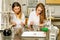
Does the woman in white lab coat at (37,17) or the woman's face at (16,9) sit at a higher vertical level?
the woman's face at (16,9)

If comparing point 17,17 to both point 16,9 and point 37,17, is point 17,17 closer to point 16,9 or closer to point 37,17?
point 16,9

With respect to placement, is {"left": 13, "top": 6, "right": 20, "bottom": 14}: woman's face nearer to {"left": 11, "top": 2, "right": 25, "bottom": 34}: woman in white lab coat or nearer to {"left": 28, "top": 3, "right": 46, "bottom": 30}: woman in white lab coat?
{"left": 11, "top": 2, "right": 25, "bottom": 34}: woman in white lab coat

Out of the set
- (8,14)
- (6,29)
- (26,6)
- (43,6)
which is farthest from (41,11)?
(6,29)

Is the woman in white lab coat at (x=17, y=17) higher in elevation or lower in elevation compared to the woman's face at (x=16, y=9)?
lower

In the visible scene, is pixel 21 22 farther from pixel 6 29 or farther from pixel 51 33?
pixel 51 33

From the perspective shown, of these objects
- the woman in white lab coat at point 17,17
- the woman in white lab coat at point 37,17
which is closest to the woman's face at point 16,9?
the woman in white lab coat at point 17,17

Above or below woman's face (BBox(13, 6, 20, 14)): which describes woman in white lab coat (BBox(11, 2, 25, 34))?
below

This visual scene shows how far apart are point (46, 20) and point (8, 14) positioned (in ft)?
1.18

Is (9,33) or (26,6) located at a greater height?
(26,6)

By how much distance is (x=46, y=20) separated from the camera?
1721mm

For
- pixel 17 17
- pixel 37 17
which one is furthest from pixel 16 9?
pixel 37 17

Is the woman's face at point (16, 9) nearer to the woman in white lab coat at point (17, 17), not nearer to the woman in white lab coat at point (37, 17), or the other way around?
the woman in white lab coat at point (17, 17)

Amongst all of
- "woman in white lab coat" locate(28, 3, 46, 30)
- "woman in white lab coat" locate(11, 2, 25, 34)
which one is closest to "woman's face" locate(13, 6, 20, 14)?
"woman in white lab coat" locate(11, 2, 25, 34)

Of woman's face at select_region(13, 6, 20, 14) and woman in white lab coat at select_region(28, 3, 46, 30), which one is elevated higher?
woman's face at select_region(13, 6, 20, 14)
